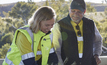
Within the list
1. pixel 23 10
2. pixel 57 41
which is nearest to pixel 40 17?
pixel 57 41

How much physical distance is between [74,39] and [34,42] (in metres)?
0.56

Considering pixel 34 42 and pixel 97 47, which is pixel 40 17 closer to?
pixel 34 42

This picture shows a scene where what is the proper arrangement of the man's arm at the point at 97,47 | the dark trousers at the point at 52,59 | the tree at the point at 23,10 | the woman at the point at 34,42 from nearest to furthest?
the woman at the point at 34,42 < the dark trousers at the point at 52,59 < the man's arm at the point at 97,47 < the tree at the point at 23,10

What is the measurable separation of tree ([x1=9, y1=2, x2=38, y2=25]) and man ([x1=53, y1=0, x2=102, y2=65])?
52.4 ft

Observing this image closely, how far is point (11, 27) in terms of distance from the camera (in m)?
17.3

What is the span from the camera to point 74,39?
2064 mm

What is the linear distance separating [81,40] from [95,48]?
35cm

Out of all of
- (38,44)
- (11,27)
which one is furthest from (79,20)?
(11,27)

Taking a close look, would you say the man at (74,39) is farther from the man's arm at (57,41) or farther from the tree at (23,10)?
the tree at (23,10)

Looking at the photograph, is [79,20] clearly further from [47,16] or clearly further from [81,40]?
[47,16]

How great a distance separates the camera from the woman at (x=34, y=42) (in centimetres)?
176

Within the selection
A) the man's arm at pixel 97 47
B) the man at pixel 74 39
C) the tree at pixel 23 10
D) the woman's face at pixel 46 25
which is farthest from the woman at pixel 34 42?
the tree at pixel 23 10

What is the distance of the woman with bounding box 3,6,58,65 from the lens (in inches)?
69.4

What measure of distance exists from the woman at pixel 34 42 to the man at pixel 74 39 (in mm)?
168
